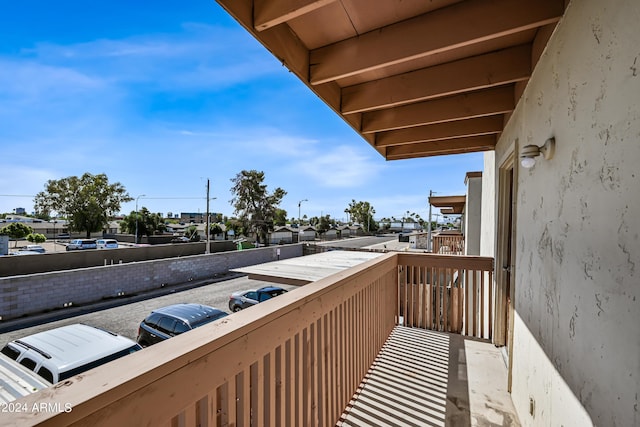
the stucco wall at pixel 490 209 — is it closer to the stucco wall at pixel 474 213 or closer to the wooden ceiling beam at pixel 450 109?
the wooden ceiling beam at pixel 450 109

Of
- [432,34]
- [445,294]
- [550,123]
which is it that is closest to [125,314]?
[445,294]

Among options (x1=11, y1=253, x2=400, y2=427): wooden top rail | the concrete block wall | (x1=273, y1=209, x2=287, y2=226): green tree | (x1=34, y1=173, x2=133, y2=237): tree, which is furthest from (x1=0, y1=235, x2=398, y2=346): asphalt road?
(x1=34, y1=173, x2=133, y2=237): tree

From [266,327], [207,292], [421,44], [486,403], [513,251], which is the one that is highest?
[421,44]

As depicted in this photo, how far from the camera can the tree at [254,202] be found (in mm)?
26922

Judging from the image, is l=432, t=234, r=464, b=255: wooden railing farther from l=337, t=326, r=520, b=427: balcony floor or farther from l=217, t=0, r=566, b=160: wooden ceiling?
l=217, t=0, r=566, b=160: wooden ceiling

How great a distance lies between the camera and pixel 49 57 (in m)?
8.48

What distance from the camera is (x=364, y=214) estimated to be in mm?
50438

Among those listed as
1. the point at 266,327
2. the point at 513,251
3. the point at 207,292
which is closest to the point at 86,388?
the point at 266,327

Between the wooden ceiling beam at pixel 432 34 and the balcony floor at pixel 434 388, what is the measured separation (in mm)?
2403

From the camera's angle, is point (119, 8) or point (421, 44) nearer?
point (421, 44)

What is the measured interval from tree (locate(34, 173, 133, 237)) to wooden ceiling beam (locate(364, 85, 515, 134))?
34321 mm

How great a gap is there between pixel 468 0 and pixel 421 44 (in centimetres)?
29

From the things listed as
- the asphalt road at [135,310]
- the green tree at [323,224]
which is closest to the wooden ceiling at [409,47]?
the asphalt road at [135,310]

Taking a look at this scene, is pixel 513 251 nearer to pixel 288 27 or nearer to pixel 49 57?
pixel 288 27
